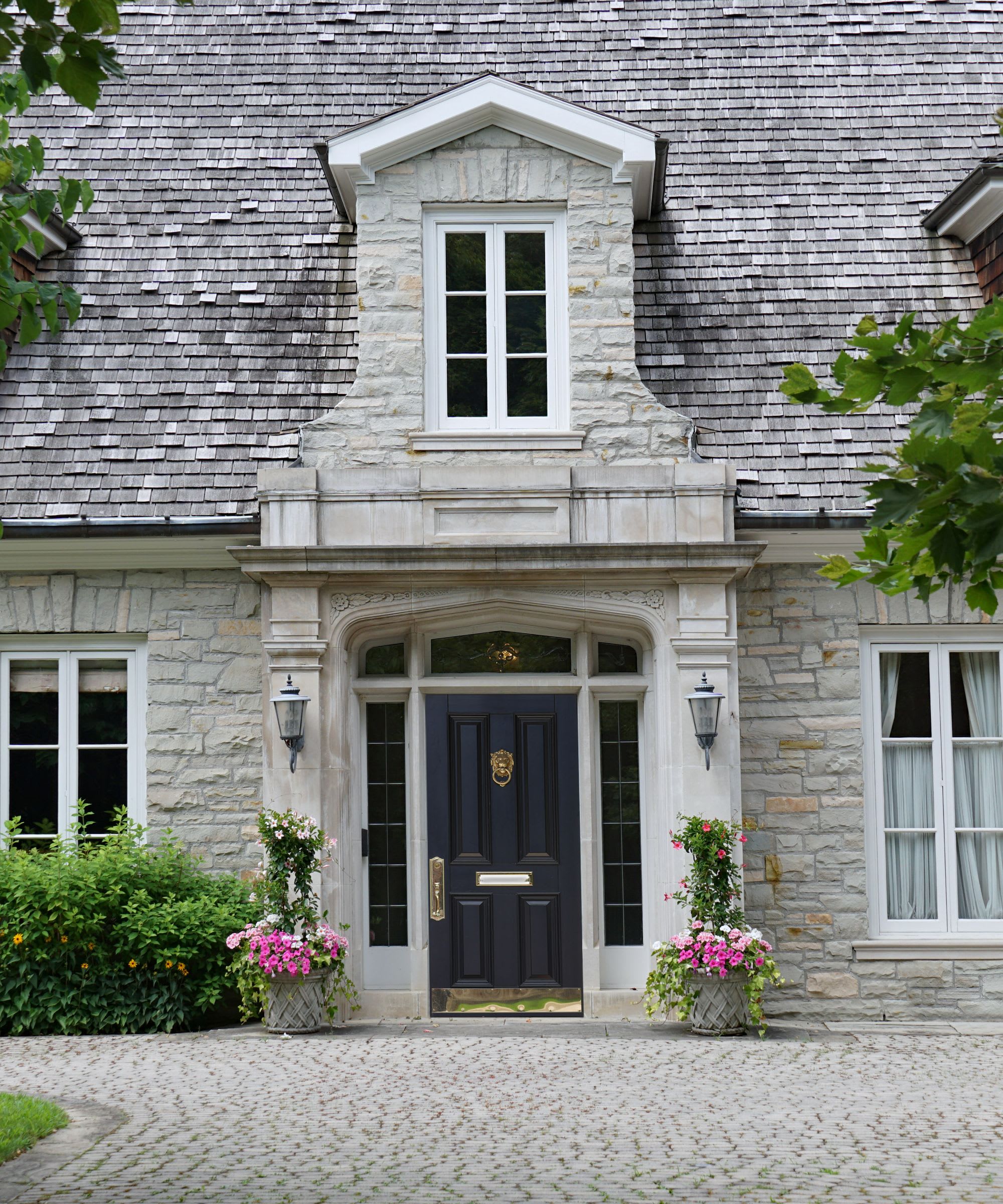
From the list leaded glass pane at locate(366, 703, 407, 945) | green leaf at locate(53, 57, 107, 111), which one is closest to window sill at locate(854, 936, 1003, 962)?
leaded glass pane at locate(366, 703, 407, 945)

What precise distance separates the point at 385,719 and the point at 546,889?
1622 mm

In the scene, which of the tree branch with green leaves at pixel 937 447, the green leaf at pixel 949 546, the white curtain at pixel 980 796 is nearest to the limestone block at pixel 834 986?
the white curtain at pixel 980 796

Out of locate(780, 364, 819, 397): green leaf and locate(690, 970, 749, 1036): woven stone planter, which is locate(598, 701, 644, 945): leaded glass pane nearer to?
locate(690, 970, 749, 1036): woven stone planter

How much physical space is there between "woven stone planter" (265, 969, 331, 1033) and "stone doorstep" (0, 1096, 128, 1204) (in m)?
1.86

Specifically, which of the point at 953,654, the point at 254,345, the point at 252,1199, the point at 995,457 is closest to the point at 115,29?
the point at 995,457

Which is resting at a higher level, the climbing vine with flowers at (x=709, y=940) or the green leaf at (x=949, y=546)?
the green leaf at (x=949, y=546)

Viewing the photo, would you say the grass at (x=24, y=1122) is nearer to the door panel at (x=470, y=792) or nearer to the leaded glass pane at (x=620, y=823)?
the door panel at (x=470, y=792)

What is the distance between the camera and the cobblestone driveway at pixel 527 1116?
17.2 feet

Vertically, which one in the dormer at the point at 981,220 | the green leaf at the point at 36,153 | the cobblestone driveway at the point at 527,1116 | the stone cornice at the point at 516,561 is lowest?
the cobblestone driveway at the point at 527,1116

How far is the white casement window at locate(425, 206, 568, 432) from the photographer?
9.54 m

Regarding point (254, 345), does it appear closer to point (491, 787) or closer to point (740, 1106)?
point (491, 787)

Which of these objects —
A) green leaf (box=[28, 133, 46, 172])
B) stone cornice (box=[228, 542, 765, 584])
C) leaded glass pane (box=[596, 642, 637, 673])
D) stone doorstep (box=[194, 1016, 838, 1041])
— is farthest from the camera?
leaded glass pane (box=[596, 642, 637, 673])

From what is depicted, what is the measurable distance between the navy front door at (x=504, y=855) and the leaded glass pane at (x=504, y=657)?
8.7 inches

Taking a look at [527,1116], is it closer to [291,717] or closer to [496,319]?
[291,717]
